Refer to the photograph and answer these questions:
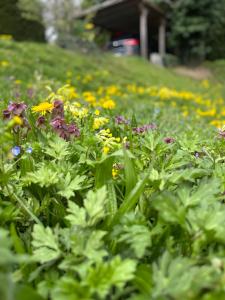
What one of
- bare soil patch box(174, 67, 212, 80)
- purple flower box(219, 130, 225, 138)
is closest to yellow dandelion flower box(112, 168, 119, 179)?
purple flower box(219, 130, 225, 138)

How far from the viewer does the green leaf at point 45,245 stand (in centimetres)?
116

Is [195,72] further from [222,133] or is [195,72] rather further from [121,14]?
[222,133]

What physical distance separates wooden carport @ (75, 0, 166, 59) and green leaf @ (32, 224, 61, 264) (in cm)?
2229

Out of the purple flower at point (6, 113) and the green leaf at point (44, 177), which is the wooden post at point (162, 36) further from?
the green leaf at point (44, 177)

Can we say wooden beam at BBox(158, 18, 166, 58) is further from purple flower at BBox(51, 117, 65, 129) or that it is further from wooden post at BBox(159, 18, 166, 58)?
purple flower at BBox(51, 117, 65, 129)

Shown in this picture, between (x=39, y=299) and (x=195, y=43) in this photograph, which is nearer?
(x=39, y=299)

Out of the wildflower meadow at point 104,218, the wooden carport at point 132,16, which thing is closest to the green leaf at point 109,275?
the wildflower meadow at point 104,218

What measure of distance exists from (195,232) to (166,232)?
137 millimetres

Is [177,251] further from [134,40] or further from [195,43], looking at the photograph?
[134,40]

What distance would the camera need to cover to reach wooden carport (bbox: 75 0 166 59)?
23688mm

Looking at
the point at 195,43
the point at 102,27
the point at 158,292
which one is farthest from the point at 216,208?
the point at 102,27

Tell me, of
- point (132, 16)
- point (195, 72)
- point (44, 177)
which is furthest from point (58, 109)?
point (132, 16)

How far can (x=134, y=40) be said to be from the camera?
101ft

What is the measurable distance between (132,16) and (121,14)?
43.6 inches
